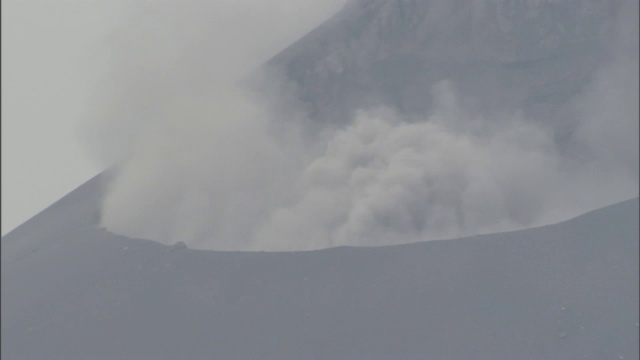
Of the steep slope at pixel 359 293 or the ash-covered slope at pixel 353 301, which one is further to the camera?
the steep slope at pixel 359 293

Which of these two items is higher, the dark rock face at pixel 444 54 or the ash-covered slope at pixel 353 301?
the dark rock face at pixel 444 54

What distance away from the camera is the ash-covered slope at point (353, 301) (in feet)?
116

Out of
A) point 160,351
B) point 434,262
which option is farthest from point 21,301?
point 434,262

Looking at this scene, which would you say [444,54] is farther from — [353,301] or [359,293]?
[353,301]

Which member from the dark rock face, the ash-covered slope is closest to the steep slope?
the ash-covered slope

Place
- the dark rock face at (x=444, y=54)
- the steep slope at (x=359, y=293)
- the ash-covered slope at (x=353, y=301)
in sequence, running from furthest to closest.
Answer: the dark rock face at (x=444, y=54), the steep slope at (x=359, y=293), the ash-covered slope at (x=353, y=301)

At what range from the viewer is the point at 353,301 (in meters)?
37.6

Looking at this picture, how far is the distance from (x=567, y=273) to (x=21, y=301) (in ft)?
48.8

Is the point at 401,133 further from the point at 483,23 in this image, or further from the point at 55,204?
the point at 55,204

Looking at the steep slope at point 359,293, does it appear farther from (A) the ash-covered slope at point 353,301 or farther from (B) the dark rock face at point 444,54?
(B) the dark rock face at point 444,54

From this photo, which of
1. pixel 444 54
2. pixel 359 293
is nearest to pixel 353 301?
pixel 359 293

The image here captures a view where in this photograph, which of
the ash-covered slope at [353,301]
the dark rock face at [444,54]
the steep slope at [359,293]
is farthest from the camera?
the dark rock face at [444,54]

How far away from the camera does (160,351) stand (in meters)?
36.1

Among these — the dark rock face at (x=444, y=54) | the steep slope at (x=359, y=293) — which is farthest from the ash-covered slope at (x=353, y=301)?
the dark rock face at (x=444, y=54)
